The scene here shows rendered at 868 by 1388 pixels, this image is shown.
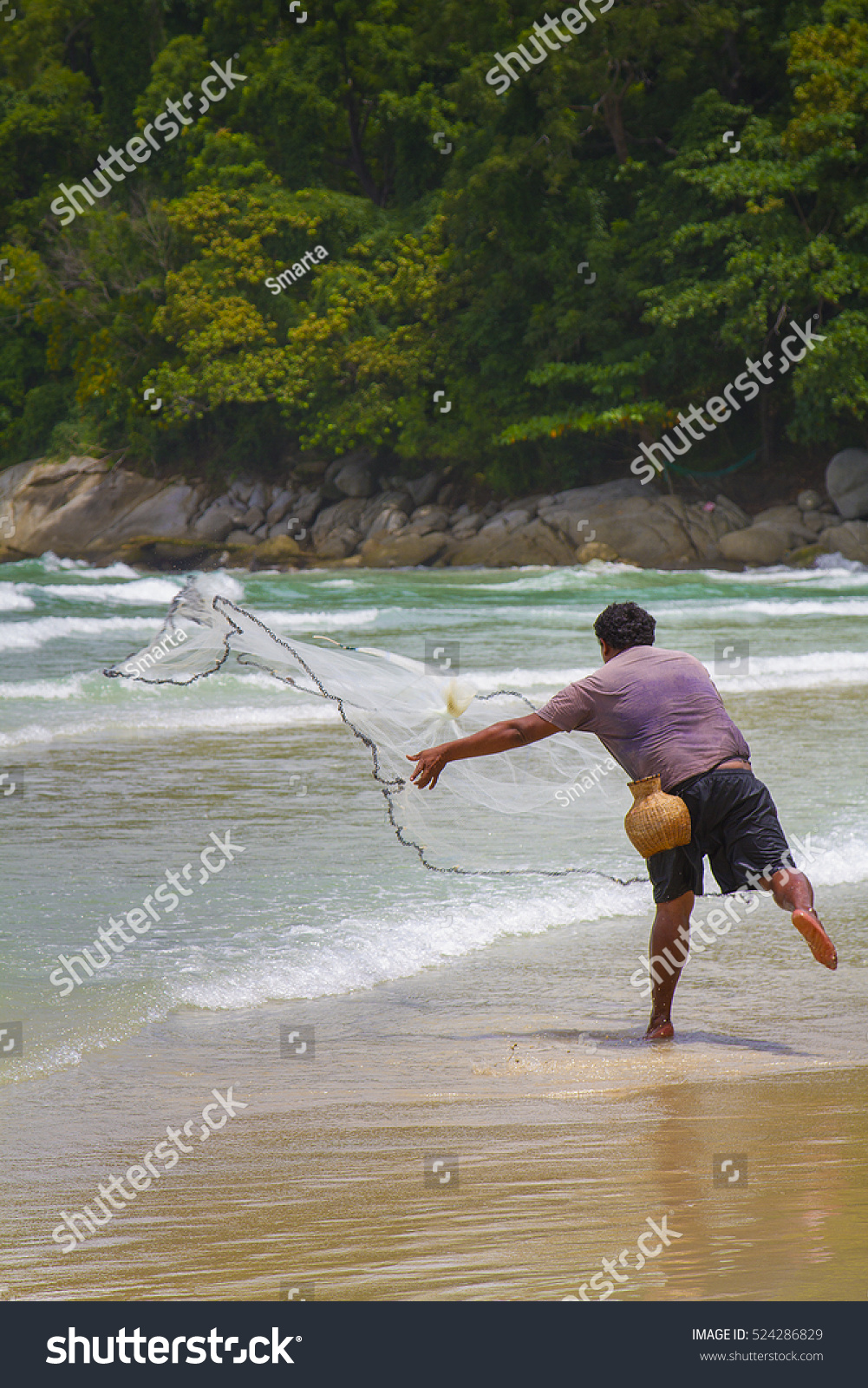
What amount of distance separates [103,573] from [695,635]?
67.3 feet

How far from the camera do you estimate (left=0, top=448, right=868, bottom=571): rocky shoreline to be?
103 ft

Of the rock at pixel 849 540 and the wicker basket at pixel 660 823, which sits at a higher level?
the rock at pixel 849 540

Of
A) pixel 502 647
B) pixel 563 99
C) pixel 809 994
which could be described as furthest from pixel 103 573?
pixel 809 994

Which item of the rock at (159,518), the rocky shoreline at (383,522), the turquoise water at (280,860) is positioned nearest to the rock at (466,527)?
the rocky shoreline at (383,522)

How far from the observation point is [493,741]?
387cm

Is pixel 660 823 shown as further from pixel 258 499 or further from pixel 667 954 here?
pixel 258 499

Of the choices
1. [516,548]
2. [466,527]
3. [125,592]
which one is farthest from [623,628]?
[466,527]

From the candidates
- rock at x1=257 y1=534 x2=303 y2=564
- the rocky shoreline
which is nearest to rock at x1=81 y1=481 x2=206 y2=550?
the rocky shoreline

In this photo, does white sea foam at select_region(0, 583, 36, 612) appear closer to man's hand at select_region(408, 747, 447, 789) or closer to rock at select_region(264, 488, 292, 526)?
rock at select_region(264, 488, 292, 526)

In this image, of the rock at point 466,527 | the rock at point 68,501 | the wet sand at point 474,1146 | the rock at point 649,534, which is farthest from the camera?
the rock at point 68,501

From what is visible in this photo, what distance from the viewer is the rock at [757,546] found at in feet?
101

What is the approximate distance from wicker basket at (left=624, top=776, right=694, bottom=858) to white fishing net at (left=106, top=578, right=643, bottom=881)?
3.56 ft

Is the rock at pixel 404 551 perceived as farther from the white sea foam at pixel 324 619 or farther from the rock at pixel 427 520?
the white sea foam at pixel 324 619

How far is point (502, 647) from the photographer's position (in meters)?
16.8
